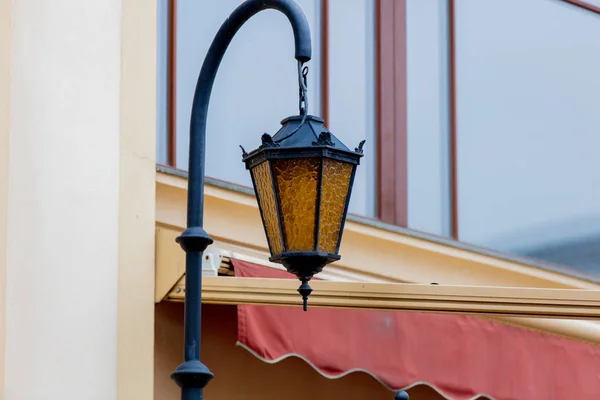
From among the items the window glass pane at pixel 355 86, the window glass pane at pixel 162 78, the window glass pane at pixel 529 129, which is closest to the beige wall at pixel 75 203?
the window glass pane at pixel 162 78

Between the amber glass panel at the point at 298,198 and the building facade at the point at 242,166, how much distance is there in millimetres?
1723

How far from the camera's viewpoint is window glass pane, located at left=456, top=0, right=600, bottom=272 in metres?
8.95

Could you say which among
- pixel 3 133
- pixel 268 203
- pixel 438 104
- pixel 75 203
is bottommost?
pixel 268 203

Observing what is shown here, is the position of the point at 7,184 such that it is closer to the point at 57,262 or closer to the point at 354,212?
the point at 57,262

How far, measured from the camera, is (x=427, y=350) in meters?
7.18

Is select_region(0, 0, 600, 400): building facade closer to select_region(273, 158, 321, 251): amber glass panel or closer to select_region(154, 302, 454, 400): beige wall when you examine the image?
select_region(154, 302, 454, 400): beige wall

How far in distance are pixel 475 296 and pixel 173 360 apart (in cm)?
167

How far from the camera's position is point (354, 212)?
8289 millimetres

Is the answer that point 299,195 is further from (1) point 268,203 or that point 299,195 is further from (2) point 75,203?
(2) point 75,203

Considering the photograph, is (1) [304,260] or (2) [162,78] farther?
(2) [162,78]

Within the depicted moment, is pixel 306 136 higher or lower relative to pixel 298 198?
higher

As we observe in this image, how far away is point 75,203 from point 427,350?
2.10 meters

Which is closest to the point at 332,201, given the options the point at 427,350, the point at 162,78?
the point at 427,350

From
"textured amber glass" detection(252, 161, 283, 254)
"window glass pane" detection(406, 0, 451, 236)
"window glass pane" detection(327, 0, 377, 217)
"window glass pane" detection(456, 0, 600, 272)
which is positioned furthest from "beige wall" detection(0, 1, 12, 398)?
"window glass pane" detection(456, 0, 600, 272)
